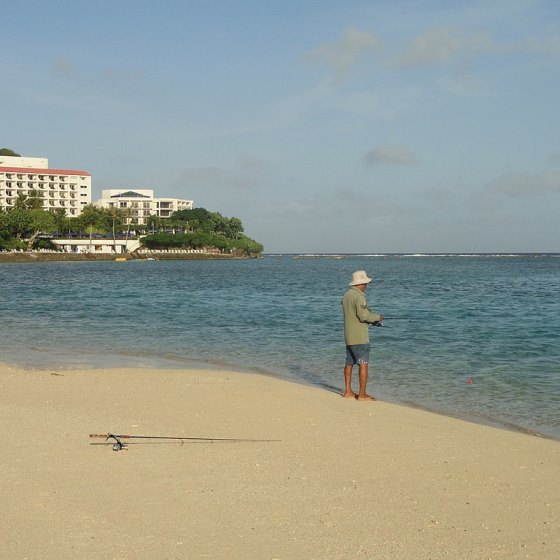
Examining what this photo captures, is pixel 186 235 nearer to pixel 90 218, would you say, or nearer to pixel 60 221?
pixel 90 218

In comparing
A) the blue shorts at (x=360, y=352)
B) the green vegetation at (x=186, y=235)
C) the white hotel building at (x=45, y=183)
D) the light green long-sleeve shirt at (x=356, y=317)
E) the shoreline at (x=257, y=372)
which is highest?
the white hotel building at (x=45, y=183)

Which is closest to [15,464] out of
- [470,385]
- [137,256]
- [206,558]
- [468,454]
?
[206,558]

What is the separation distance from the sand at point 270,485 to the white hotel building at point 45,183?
171 metres

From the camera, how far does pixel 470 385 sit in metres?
13.2

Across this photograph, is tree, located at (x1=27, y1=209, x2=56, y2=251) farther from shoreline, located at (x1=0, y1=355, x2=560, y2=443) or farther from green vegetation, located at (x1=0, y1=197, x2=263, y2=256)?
shoreline, located at (x1=0, y1=355, x2=560, y2=443)

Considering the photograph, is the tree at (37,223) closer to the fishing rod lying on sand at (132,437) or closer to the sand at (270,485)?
the sand at (270,485)

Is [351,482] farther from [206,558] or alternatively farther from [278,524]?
[206,558]

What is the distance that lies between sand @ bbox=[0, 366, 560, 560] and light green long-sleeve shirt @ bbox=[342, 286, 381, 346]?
52.6 inches

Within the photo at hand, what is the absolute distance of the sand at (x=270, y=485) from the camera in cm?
519

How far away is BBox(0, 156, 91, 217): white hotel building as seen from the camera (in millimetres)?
171625

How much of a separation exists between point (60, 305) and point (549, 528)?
1201 inches

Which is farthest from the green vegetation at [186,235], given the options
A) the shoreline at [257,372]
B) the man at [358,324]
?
the man at [358,324]

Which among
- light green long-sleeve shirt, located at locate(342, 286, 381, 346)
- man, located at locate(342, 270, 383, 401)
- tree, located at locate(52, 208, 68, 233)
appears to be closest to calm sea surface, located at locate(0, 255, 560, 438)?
man, located at locate(342, 270, 383, 401)

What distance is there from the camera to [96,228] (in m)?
170
